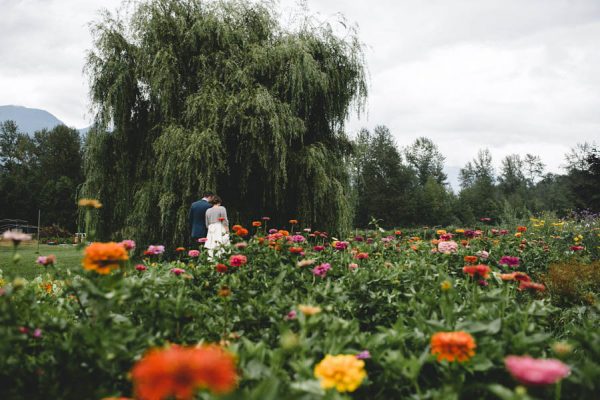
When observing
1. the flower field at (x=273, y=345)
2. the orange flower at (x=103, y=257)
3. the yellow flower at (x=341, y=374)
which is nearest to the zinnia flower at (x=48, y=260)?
the flower field at (x=273, y=345)

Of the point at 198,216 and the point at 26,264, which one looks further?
the point at 26,264

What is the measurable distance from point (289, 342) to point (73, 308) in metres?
1.41

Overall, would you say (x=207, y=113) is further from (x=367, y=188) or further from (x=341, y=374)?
(x=367, y=188)

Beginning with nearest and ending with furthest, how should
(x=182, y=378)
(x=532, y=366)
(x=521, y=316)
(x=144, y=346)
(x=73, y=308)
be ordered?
(x=182, y=378)
(x=532, y=366)
(x=144, y=346)
(x=521, y=316)
(x=73, y=308)

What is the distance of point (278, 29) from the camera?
895 centimetres

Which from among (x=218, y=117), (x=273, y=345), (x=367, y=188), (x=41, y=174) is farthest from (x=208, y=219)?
(x=41, y=174)

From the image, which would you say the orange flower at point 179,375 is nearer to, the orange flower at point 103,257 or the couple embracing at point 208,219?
the orange flower at point 103,257

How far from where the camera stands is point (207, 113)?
7574 millimetres

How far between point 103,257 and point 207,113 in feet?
21.0

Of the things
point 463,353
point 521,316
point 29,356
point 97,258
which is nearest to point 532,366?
point 463,353

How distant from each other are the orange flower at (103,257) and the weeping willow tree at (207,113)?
5.89 metres

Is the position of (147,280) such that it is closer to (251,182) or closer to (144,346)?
(144,346)

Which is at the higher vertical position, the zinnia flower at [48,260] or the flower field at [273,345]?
the zinnia flower at [48,260]

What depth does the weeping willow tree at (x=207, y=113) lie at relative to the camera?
24.7ft
